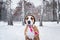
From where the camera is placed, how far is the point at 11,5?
1.31m

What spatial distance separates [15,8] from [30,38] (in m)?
0.34

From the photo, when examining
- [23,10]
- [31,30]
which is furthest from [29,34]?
[23,10]

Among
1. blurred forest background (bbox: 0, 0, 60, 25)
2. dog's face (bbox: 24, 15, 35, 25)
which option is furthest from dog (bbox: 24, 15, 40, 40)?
blurred forest background (bbox: 0, 0, 60, 25)

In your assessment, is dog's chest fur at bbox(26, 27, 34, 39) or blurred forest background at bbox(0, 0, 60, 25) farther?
blurred forest background at bbox(0, 0, 60, 25)

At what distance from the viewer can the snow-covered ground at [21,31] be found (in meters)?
1.23

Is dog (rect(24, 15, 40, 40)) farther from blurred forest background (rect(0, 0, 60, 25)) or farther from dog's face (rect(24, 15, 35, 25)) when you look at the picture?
blurred forest background (rect(0, 0, 60, 25))

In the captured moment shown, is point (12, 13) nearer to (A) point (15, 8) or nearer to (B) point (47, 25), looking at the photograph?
(A) point (15, 8)

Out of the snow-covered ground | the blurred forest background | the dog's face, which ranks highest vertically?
the blurred forest background

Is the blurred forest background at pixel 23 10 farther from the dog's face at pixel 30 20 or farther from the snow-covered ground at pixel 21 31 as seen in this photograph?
the dog's face at pixel 30 20

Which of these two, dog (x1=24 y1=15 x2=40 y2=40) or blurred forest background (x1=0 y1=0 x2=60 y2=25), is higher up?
blurred forest background (x1=0 y1=0 x2=60 y2=25)

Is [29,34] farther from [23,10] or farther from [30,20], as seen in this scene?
[23,10]

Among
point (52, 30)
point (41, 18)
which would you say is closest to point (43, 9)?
point (41, 18)

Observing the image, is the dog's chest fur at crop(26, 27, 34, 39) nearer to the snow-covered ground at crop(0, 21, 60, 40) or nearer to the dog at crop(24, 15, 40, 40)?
the dog at crop(24, 15, 40, 40)

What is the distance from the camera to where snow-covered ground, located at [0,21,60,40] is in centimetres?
123
